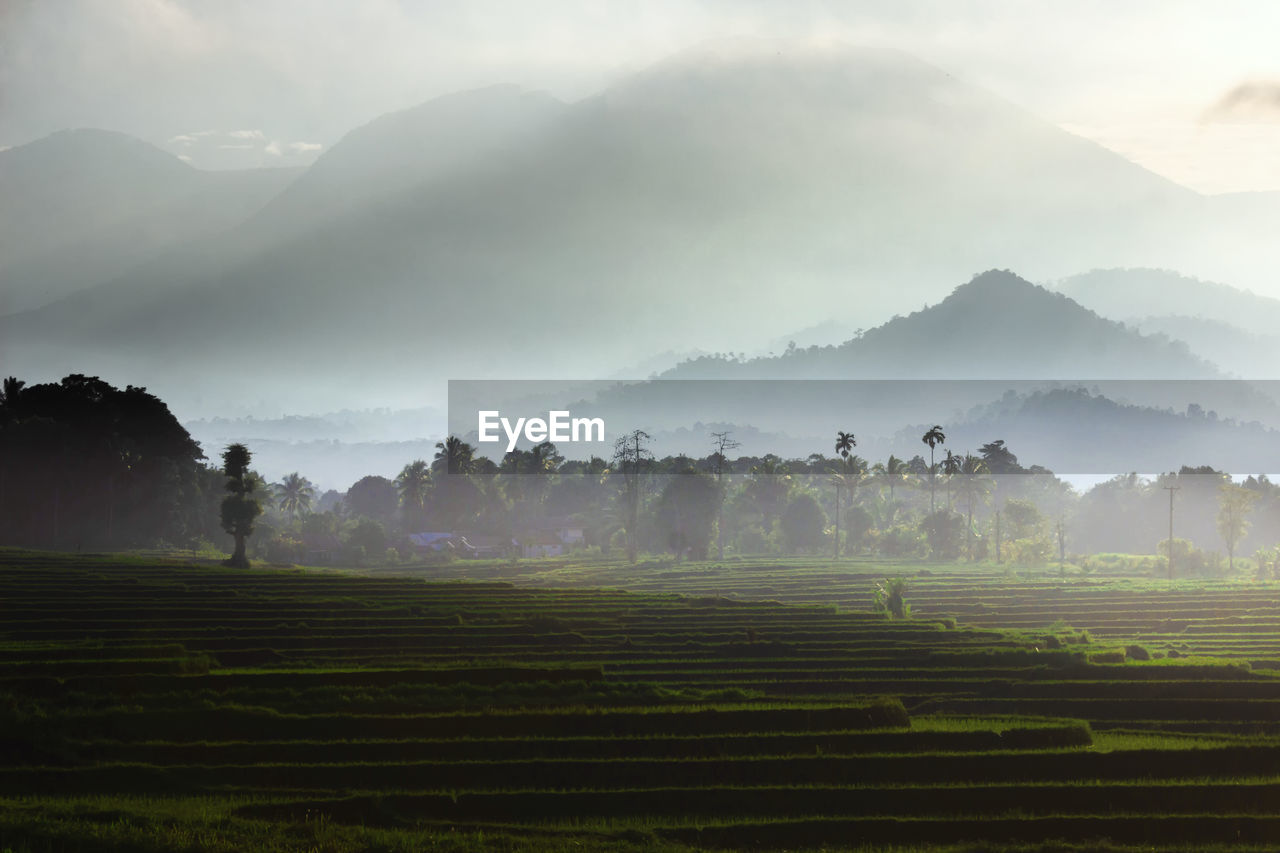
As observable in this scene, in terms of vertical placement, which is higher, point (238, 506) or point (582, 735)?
point (238, 506)

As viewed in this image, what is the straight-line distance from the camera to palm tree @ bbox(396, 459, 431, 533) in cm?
14512

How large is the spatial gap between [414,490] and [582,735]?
383 ft

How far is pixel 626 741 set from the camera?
3083 cm

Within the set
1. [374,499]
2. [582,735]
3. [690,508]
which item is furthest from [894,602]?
[374,499]

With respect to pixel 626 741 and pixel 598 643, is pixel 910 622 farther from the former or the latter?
pixel 626 741

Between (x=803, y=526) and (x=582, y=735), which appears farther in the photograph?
(x=803, y=526)

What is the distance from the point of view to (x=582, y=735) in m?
31.7

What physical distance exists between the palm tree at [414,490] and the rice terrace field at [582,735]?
9001 cm

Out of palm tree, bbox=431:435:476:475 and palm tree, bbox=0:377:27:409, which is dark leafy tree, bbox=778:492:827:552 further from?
palm tree, bbox=0:377:27:409

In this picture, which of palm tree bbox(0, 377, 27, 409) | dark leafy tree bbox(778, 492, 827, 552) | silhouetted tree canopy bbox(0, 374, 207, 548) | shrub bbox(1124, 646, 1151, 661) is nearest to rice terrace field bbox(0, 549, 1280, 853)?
shrub bbox(1124, 646, 1151, 661)

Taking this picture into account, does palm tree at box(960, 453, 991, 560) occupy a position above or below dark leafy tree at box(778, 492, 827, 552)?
above

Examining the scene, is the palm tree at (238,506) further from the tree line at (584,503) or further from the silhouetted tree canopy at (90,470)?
the silhouetted tree canopy at (90,470)

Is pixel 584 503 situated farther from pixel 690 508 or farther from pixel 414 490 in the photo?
pixel 690 508

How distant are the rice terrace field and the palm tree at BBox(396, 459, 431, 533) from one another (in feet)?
295
